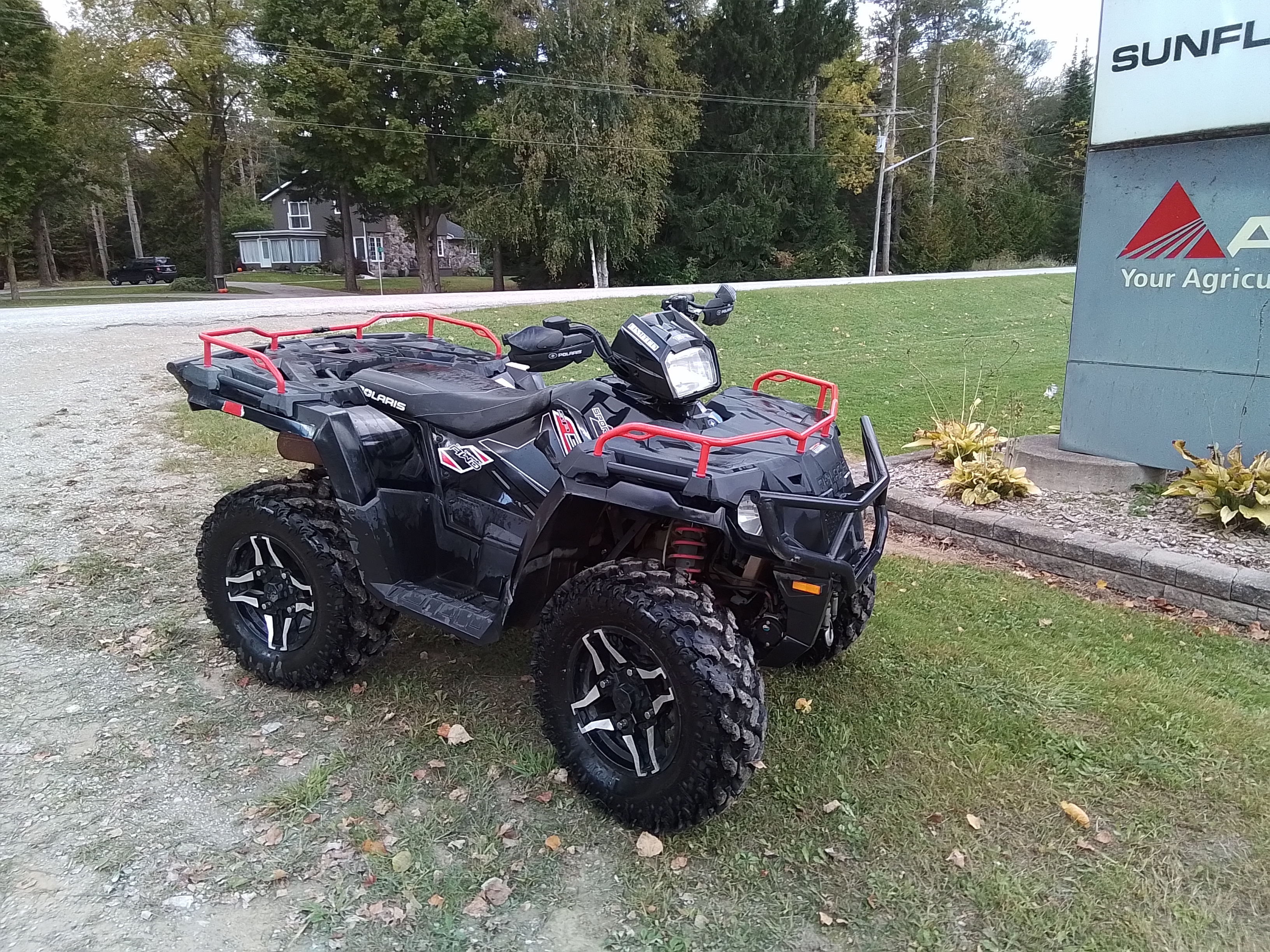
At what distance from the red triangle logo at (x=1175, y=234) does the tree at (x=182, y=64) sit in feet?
120

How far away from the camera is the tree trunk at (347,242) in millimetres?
35125

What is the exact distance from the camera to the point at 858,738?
327cm

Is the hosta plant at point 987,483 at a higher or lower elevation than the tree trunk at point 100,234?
lower

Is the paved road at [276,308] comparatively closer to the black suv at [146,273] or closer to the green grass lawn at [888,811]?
the green grass lawn at [888,811]

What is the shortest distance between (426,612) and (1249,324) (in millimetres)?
4770

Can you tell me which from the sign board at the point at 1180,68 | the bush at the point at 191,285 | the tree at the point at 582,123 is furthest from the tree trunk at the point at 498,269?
the sign board at the point at 1180,68

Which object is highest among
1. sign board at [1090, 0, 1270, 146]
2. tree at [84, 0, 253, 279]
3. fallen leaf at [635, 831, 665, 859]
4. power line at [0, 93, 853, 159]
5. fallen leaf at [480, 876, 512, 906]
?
tree at [84, 0, 253, 279]

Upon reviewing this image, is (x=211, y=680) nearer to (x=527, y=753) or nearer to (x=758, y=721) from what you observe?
(x=527, y=753)

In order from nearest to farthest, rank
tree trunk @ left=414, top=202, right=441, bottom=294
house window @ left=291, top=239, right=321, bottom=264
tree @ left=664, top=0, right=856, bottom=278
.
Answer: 1. tree trunk @ left=414, top=202, right=441, bottom=294
2. tree @ left=664, top=0, right=856, bottom=278
3. house window @ left=291, top=239, right=321, bottom=264

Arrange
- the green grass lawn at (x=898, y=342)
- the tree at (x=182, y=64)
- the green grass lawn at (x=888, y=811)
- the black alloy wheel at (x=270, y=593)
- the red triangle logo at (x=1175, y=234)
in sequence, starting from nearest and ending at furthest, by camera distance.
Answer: the green grass lawn at (x=888, y=811)
the black alloy wheel at (x=270, y=593)
the red triangle logo at (x=1175, y=234)
the green grass lawn at (x=898, y=342)
the tree at (x=182, y=64)

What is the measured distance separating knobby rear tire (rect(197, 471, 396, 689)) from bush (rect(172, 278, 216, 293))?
131 feet

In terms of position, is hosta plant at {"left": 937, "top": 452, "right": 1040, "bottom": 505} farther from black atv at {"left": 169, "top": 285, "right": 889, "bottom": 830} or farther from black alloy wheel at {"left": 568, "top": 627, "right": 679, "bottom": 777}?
black alloy wheel at {"left": 568, "top": 627, "right": 679, "bottom": 777}

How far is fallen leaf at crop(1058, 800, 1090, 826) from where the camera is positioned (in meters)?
2.83

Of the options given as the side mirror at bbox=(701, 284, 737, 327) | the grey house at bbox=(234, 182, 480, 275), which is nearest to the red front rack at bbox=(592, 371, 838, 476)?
the side mirror at bbox=(701, 284, 737, 327)
